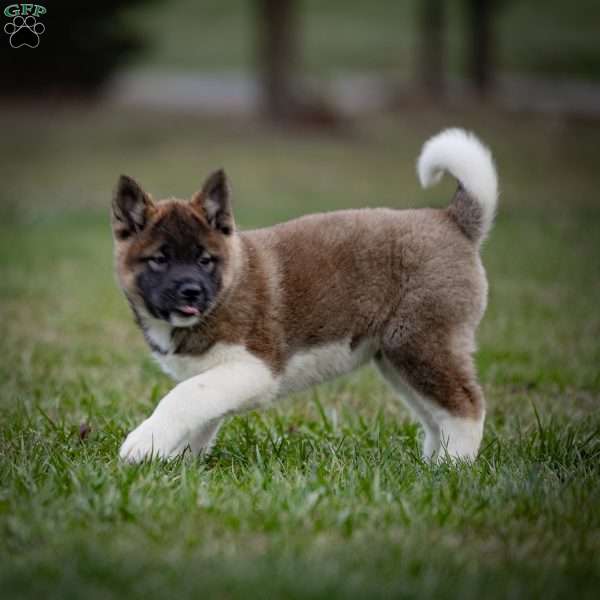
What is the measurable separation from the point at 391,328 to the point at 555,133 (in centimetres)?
1764

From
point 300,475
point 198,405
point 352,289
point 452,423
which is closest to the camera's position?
point 300,475

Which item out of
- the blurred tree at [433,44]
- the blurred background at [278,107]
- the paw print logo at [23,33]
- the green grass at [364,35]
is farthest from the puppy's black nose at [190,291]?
the green grass at [364,35]

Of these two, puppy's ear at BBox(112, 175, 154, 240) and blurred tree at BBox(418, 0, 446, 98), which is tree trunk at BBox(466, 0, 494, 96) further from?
puppy's ear at BBox(112, 175, 154, 240)

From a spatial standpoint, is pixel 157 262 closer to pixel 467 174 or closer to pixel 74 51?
pixel 467 174

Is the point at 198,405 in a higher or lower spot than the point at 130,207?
lower

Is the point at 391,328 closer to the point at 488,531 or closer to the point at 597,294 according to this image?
the point at 488,531

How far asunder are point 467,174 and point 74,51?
799 inches

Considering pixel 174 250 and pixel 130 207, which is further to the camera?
pixel 130 207

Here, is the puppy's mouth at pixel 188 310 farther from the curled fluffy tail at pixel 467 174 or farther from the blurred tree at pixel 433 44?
the blurred tree at pixel 433 44

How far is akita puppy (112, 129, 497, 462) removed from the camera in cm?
436

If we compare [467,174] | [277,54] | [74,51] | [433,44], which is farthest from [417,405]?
[74,51]

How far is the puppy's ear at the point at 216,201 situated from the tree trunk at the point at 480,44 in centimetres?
2022

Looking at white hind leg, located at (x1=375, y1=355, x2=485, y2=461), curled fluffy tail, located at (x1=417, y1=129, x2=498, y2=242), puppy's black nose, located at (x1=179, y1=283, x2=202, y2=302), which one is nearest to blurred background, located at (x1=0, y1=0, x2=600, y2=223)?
curled fluffy tail, located at (x1=417, y1=129, x2=498, y2=242)

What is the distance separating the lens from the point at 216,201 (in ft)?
14.9
